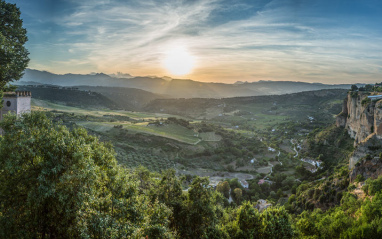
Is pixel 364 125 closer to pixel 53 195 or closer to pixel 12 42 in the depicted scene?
pixel 53 195

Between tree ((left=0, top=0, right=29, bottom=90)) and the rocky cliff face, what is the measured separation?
42.9 metres

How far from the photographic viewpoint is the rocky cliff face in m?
33.6

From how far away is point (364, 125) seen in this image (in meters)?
42.5

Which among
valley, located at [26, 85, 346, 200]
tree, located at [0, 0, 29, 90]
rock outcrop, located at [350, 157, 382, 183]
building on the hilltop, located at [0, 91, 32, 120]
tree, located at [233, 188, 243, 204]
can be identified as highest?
tree, located at [0, 0, 29, 90]

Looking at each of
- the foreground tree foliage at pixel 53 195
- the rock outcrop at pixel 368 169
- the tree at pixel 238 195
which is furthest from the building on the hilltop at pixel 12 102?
the rock outcrop at pixel 368 169

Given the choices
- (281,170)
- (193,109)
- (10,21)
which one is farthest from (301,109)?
(10,21)

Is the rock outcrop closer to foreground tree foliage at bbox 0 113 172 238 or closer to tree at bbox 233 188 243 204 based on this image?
tree at bbox 233 188 243 204

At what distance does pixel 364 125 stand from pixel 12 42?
53.2 metres

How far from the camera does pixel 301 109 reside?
169000mm

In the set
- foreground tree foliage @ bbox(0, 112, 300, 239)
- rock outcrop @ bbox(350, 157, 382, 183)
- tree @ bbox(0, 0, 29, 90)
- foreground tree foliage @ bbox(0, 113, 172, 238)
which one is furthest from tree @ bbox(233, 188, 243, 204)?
tree @ bbox(0, 0, 29, 90)

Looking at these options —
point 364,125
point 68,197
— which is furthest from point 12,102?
point 364,125

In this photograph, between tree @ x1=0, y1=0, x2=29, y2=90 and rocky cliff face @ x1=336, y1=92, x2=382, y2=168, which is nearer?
tree @ x1=0, y1=0, x2=29, y2=90

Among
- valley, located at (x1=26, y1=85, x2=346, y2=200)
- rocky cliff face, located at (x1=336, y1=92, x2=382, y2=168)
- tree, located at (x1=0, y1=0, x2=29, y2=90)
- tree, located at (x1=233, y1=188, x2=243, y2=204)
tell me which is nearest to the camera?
tree, located at (x1=0, y1=0, x2=29, y2=90)

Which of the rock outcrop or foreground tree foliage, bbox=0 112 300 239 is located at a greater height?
foreground tree foliage, bbox=0 112 300 239
